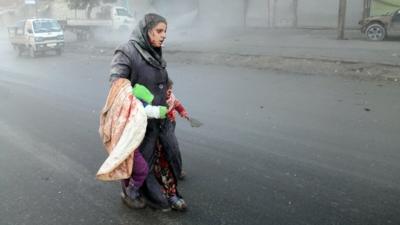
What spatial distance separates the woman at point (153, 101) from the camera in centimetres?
393

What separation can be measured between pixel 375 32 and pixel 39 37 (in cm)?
1632

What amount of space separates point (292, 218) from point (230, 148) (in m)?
2.31

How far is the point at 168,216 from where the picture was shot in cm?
418

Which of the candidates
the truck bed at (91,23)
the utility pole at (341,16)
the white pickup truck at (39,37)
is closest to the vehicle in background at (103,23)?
the truck bed at (91,23)

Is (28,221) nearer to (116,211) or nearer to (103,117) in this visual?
(116,211)

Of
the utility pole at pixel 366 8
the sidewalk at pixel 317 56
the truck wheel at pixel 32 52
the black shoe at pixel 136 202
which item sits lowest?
the truck wheel at pixel 32 52

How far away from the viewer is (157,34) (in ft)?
12.8

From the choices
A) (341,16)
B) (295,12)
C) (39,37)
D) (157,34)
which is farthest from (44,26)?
(157,34)

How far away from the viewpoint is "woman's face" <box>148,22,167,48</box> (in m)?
3.87

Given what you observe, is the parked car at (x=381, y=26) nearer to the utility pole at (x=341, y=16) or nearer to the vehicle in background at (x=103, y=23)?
the utility pole at (x=341, y=16)

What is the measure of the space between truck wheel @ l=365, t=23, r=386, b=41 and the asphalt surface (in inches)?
328

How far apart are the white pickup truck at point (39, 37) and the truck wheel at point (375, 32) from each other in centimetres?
1545

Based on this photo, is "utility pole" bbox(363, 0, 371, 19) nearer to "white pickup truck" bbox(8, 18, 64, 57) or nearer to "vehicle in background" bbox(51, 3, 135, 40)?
"vehicle in background" bbox(51, 3, 135, 40)

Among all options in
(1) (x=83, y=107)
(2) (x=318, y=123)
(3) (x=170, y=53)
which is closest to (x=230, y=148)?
(2) (x=318, y=123)
